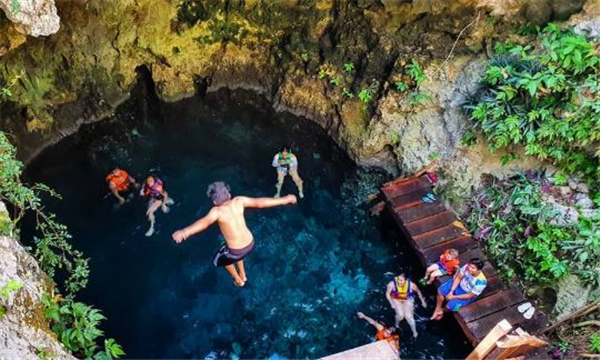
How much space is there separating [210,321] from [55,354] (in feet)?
15.4

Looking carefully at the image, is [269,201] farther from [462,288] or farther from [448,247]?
[448,247]

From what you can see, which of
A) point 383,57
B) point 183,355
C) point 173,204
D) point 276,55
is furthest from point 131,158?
point 383,57

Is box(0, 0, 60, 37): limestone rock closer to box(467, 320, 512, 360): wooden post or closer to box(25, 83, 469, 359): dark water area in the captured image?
box(25, 83, 469, 359): dark water area

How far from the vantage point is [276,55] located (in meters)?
14.7

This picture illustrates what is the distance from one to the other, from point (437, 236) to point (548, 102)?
367 cm

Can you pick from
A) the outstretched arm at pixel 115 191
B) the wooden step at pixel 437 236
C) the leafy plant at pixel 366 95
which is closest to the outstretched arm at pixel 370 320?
the wooden step at pixel 437 236

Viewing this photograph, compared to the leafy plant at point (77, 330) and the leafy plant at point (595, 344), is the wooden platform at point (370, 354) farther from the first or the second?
the leafy plant at point (595, 344)

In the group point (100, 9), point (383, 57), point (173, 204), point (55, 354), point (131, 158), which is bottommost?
point (55, 354)

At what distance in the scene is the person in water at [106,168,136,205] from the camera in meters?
12.1

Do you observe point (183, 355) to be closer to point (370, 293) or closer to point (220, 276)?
point (220, 276)

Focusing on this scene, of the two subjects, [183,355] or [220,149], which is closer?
[183,355]

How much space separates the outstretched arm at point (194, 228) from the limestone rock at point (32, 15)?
4543 millimetres

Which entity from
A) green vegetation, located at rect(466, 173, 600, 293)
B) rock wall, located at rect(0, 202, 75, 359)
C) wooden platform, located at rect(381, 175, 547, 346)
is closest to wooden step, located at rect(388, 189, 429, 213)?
wooden platform, located at rect(381, 175, 547, 346)

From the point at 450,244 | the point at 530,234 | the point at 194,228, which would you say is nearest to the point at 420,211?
the point at 450,244
